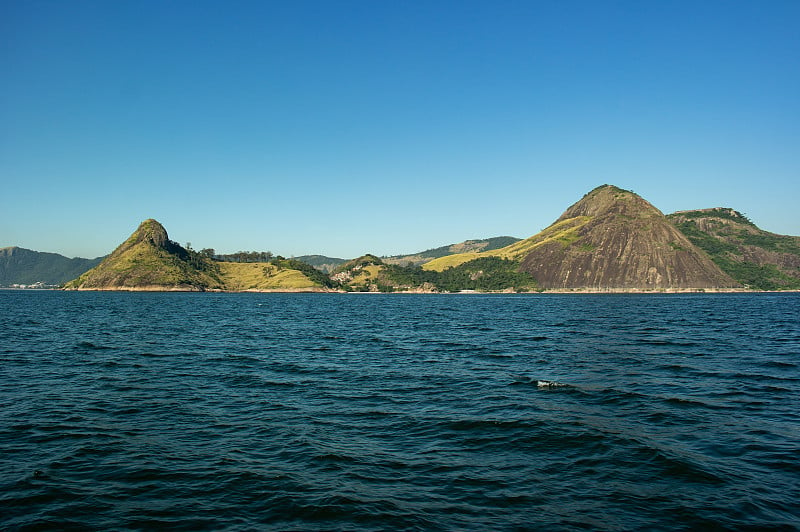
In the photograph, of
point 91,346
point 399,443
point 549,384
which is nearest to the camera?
point 399,443

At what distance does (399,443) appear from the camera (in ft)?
67.1

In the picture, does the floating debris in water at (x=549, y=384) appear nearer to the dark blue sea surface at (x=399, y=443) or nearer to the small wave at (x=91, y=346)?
the dark blue sea surface at (x=399, y=443)

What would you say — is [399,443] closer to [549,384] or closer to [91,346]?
[549,384]

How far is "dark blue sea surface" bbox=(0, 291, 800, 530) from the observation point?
14.0 metres

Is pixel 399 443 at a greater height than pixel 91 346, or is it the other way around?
pixel 91 346

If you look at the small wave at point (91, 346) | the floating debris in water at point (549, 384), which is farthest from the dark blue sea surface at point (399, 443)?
the small wave at point (91, 346)

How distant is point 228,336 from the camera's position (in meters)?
63.0

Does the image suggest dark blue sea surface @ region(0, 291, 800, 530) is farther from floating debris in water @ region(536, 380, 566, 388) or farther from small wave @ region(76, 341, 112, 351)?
small wave @ region(76, 341, 112, 351)

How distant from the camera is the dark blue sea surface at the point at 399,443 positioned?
14.0 m

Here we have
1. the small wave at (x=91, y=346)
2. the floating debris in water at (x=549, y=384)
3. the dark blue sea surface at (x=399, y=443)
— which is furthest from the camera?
the small wave at (x=91, y=346)

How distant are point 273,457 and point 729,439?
20116mm

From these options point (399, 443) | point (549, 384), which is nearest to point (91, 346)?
point (399, 443)

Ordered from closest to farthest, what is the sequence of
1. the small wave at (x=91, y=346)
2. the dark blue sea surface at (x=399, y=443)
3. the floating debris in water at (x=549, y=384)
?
1. the dark blue sea surface at (x=399, y=443)
2. the floating debris in water at (x=549, y=384)
3. the small wave at (x=91, y=346)

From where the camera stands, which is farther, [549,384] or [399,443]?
[549,384]
